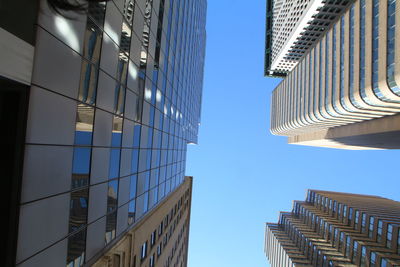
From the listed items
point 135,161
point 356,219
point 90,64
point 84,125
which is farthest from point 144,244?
point 356,219

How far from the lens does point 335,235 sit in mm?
69875

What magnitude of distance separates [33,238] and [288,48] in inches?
5041

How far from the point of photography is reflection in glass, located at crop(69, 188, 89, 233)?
11.4 meters

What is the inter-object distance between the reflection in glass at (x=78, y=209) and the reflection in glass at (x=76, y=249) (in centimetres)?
41

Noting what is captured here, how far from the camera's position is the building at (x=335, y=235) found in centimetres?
5347

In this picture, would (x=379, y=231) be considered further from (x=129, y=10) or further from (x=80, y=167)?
(x=80, y=167)

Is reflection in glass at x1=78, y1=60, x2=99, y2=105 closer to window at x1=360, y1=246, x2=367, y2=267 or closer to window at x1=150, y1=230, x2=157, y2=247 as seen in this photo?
window at x1=150, y1=230, x2=157, y2=247

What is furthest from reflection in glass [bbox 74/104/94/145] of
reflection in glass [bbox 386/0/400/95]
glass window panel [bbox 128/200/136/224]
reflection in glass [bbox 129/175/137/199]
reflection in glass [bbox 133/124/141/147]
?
reflection in glass [bbox 386/0/400/95]

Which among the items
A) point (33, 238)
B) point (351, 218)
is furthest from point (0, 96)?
point (351, 218)

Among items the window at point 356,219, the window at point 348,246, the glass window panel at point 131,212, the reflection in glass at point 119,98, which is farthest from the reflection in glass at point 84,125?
the window at point 356,219

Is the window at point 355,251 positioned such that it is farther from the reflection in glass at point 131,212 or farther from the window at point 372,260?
the reflection in glass at point 131,212

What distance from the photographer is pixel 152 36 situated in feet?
67.2

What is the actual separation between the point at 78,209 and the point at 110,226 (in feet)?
15.2

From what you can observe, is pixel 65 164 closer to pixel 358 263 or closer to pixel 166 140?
pixel 166 140
